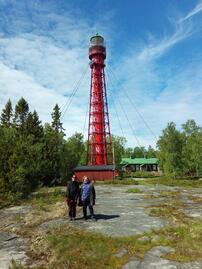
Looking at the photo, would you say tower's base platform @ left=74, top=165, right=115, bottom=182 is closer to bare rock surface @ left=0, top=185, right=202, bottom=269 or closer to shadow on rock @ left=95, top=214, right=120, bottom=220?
bare rock surface @ left=0, top=185, right=202, bottom=269

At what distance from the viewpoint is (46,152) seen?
48.2 metres

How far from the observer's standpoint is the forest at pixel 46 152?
24.8 m

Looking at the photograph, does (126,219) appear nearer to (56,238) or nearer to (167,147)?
(56,238)

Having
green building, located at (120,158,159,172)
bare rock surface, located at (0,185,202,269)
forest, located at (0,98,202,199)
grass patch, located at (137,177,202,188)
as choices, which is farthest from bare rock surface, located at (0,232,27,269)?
green building, located at (120,158,159,172)

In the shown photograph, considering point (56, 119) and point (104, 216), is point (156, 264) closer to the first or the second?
point (104, 216)

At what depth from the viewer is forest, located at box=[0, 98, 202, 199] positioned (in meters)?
24.8

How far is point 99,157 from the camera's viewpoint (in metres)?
57.0

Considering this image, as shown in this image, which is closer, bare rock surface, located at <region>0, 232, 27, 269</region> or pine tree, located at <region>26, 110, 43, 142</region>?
bare rock surface, located at <region>0, 232, 27, 269</region>

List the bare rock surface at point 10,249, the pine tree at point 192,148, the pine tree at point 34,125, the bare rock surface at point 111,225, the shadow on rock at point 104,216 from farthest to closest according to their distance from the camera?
the pine tree at point 192,148
the pine tree at point 34,125
the shadow on rock at point 104,216
the bare rock surface at point 10,249
the bare rock surface at point 111,225

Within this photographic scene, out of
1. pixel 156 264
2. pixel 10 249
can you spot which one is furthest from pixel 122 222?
pixel 156 264

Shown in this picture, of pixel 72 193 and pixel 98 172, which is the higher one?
pixel 98 172

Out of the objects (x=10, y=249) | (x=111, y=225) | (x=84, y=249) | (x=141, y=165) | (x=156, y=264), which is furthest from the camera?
(x=141, y=165)

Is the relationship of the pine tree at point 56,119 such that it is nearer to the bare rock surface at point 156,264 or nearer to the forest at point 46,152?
the forest at point 46,152

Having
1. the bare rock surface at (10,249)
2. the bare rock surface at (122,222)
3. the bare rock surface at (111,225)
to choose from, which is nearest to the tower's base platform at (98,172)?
the bare rock surface at (111,225)
